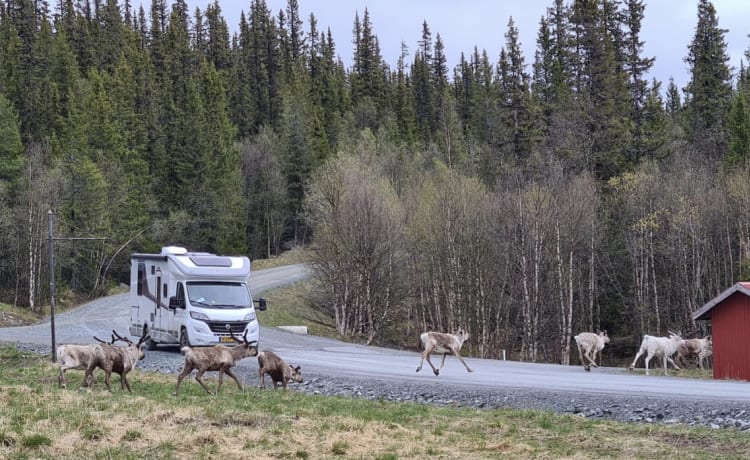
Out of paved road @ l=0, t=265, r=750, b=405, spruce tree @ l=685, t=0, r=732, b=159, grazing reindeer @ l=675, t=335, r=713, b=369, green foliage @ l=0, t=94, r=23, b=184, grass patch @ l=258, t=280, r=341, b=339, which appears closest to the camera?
paved road @ l=0, t=265, r=750, b=405

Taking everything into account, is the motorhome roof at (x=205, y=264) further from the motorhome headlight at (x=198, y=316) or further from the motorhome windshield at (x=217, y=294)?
the motorhome headlight at (x=198, y=316)

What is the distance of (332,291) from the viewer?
45531 millimetres

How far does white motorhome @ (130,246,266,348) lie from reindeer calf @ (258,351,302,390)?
A: 5.62m

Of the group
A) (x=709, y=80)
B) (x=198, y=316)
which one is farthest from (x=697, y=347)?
(x=709, y=80)

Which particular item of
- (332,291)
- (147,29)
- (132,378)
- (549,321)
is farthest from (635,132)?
(147,29)

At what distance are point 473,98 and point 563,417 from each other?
9749 centimetres

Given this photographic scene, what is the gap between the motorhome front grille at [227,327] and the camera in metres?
24.1

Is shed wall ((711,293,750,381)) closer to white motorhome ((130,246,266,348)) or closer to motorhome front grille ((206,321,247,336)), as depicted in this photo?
white motorhome ((130,246,266,348))

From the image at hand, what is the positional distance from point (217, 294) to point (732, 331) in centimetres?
1759

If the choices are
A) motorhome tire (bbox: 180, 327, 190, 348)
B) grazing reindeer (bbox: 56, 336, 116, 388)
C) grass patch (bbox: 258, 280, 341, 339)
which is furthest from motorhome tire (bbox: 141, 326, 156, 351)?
grass patch (bbox: 258, 280, 341, 339)

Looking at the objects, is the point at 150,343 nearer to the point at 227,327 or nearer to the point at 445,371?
the point at 227,327

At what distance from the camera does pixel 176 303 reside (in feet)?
80.7

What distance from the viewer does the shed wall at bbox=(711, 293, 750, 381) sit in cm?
2880

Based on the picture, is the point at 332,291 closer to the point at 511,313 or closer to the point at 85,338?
the point at 511,313
